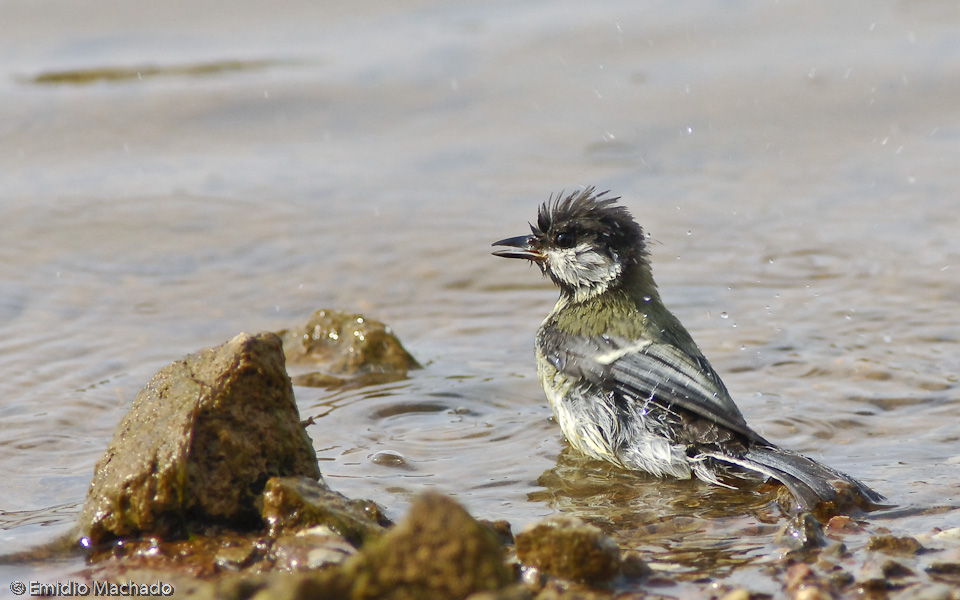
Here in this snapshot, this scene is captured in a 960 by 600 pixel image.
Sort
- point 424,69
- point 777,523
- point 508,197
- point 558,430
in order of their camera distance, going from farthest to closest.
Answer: point 424,69, point 508,197, point 558,430, point 777,523

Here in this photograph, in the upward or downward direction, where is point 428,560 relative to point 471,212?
downward

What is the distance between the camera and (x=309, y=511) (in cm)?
389

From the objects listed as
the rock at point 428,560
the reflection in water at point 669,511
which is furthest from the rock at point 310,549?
the reflection in water at point 669,511

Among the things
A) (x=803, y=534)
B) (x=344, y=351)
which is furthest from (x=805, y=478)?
(x=344, y=351)

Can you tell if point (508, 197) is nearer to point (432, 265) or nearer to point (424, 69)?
point (432, 265)

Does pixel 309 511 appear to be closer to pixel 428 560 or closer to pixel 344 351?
pixel 428 560

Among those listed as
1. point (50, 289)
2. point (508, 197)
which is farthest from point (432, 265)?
point (50, 289)

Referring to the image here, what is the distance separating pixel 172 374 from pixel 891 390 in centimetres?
384

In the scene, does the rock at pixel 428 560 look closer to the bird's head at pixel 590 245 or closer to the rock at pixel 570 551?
the rock at pixel 570 551

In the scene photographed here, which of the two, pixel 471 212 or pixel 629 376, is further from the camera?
pixel 471 212

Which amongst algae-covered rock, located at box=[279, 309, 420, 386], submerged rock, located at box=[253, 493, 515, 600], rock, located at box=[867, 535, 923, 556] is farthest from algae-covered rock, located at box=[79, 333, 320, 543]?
algae-covered rock, located at box=[279, 309, 420, 386]

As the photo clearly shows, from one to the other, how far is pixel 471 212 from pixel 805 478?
5223 mm

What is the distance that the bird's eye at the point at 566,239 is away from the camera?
253 inches

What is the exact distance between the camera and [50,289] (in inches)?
312
